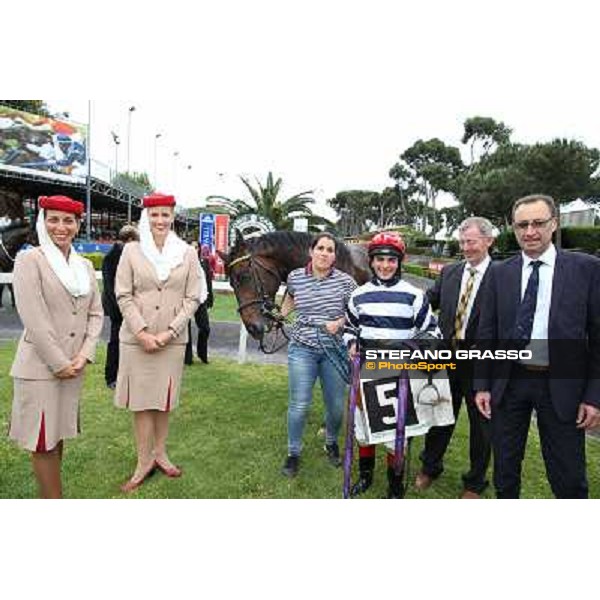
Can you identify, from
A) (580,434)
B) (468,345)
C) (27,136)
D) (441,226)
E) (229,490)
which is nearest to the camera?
(580,434)

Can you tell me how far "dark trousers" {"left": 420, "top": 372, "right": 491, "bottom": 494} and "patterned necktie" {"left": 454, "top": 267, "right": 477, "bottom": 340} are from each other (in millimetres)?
268

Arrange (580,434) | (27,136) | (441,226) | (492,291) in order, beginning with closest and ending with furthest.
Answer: (580,434) < (492,291) < (441,226) < (27,136)

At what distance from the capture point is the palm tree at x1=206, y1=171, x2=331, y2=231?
991 cm

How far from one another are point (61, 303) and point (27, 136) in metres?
29.7

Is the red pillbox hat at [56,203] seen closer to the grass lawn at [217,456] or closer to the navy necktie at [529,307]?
the grass lawn at [217,456]

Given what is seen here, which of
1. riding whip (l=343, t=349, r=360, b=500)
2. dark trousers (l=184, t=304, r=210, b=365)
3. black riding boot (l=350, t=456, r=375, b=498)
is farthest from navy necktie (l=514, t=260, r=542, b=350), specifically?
dark trousers (l=184, t=304, r=210, b=365)

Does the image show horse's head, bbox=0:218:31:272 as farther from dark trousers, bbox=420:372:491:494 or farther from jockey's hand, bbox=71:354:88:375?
dark trousers, bbox=420:372:491:494

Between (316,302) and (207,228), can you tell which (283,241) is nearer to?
(316,302)

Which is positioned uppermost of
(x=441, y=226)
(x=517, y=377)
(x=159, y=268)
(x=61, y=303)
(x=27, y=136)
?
(x=27, y=136)

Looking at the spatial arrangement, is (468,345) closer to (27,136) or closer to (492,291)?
(492,291)

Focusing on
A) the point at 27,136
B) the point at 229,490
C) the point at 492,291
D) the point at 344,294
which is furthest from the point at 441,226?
the point at 27,136

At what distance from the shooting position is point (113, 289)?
181 inches

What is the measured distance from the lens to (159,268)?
2.72 m

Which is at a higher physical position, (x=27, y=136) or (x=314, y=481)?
(x=27, y=136)
